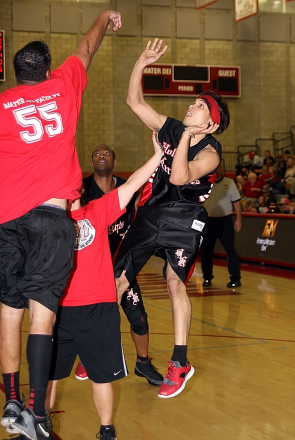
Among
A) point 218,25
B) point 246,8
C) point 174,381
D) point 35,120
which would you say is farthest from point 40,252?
point 218,25

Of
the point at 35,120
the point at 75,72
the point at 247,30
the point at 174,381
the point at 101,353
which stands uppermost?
the point at 247,30

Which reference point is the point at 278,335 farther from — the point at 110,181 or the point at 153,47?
the point at 153,47

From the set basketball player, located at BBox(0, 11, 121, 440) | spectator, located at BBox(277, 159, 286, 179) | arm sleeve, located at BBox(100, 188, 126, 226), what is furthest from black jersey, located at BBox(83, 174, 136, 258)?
spectator, located at BBox(277, 159, 286, 179)

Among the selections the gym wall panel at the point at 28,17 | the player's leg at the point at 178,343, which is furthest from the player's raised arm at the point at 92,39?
the gym wall panel at the point at 28,17

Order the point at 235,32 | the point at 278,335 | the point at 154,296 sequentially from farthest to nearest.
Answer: the point at 235,32
the point at 154,296
the point at 278,335

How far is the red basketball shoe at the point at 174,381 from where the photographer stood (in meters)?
3.93

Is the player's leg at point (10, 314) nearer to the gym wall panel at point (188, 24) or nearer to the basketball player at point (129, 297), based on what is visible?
the basketball player at point (129, 297)

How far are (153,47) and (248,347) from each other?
291cm

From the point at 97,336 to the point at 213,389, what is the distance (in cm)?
149

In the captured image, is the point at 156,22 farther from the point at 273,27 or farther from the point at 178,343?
the point at 178,343

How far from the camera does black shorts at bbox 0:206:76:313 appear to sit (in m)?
2.86

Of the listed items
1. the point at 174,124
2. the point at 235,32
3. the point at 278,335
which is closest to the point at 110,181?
the point at 174,124

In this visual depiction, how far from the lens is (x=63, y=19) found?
1847 cm

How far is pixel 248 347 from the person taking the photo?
18.0 feet
